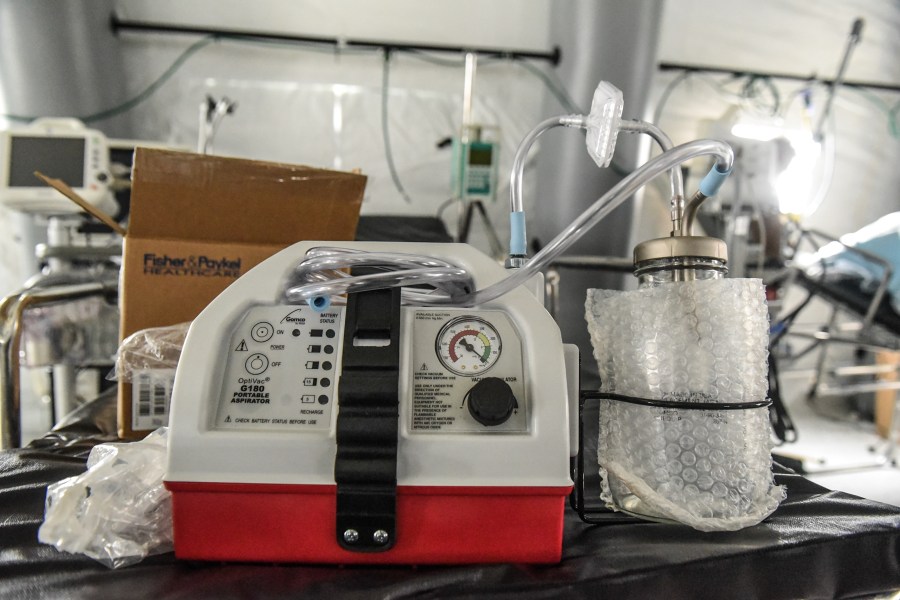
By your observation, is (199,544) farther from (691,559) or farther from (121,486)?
(691,559)

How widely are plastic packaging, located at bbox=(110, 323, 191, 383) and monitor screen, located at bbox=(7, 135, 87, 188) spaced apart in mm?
1018

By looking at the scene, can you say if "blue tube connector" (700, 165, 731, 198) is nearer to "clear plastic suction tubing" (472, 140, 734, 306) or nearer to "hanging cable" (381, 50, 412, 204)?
"clear plastic suction tubing" (472, 140, 734, 306)

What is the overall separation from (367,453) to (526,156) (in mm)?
307

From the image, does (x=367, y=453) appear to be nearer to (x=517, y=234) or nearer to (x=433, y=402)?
(x=433, y=402)

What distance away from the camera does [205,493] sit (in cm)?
37

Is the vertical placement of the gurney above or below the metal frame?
above

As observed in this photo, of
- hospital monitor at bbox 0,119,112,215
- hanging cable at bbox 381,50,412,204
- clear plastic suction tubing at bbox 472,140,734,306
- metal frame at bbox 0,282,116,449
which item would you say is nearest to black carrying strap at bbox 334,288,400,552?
clear plastic suction tubing at bbox 472,140,734,306

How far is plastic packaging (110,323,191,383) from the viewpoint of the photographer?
65cm

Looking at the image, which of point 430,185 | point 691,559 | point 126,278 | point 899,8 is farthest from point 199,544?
point 899,8

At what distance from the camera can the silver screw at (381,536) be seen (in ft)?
1.21

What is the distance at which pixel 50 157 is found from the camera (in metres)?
1.40

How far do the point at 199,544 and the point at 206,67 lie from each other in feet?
7.31

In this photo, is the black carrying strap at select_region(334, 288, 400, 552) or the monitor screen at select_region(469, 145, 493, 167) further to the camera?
the monitor screen at select_region(469, 145, 493, 167)

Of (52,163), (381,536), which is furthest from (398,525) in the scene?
(52,163)
